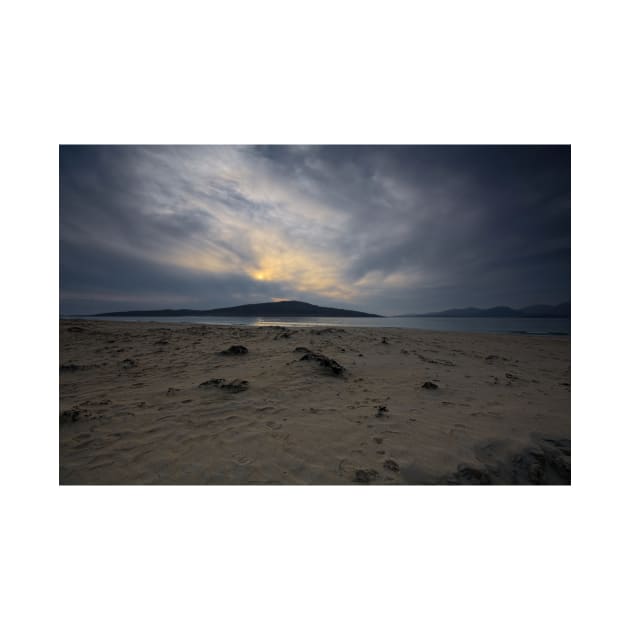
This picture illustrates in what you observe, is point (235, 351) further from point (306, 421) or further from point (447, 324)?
point (447, 324)

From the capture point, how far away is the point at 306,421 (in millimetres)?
3643

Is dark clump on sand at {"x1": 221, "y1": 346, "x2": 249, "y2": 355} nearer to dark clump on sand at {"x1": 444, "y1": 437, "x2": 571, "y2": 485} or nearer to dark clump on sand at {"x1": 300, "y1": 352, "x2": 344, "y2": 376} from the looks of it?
dark clump on sand at {"x1": 300, "y1": 352, "x2": 344, "y2": 376}

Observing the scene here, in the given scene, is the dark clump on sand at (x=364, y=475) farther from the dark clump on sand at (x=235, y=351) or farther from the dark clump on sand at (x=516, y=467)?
the dark clump on sand at (x=235, y=351)

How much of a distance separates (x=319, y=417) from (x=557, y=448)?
9.95 feet

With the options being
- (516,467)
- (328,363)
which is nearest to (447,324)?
(328,363)

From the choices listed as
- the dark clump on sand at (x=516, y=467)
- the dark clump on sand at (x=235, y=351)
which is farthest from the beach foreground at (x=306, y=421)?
the dark clump on sand at (x=235, y=351)

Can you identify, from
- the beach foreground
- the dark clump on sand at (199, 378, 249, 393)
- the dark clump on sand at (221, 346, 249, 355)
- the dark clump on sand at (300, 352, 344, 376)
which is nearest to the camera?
the beach foreground

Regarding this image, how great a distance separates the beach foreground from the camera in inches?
111

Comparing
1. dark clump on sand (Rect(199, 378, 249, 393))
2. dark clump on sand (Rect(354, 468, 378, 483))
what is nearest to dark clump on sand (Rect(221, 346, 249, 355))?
dark clump on sand (Rect(199, 378, 249, 393))

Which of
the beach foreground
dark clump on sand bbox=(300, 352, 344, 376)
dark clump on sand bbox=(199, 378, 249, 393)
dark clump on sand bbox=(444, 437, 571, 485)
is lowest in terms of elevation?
dark clump on sand bbox=(444, 437, 571, 485)

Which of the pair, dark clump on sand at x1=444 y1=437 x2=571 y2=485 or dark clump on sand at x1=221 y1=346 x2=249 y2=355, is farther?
dark clump on sand at x1=221 y1=346 x2=249 y2=355

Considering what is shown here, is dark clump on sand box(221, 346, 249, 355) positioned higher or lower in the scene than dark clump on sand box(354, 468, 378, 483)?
higher

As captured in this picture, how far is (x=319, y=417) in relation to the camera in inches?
148
